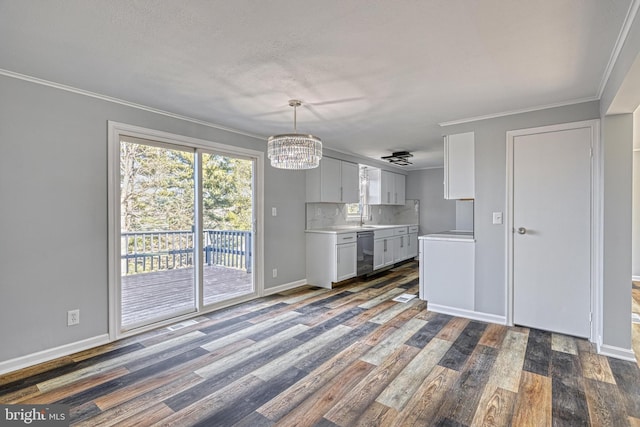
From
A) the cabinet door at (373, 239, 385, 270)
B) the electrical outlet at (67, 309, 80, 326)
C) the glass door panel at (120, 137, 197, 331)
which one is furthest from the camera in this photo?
the cabinet door at (373, 239, 385, 270)

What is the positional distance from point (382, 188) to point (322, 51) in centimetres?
495

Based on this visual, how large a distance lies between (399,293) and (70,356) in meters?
3.80

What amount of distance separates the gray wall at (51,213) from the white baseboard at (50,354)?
38mm

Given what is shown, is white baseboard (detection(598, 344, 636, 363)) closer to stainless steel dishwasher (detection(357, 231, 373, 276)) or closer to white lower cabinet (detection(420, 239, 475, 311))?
white lower cabinet (detection(420, 239, 475, 311))

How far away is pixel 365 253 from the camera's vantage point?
5512 millimetres

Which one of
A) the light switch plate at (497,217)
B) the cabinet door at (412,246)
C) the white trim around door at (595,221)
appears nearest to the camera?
the white trim around door at (595,221)

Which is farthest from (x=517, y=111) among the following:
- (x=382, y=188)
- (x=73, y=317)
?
(x=73, y=317)

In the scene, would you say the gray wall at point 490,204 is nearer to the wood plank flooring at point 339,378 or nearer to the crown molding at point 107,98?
the wood plank flooring at point 339,378

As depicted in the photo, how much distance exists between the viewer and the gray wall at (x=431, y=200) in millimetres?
7398

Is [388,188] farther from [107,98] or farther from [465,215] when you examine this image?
[107,98]

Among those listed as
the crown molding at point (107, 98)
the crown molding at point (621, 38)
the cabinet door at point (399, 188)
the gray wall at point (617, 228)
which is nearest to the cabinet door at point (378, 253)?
the cabinet door at point (399, 188)

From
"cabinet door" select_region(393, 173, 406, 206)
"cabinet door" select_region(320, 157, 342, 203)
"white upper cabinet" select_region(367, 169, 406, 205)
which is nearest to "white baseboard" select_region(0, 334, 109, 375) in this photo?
"cabinet door" select_region(320, 157, 342, 203)

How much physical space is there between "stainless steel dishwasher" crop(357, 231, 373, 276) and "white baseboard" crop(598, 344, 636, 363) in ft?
10.5

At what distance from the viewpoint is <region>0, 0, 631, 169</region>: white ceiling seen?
5.37ft
